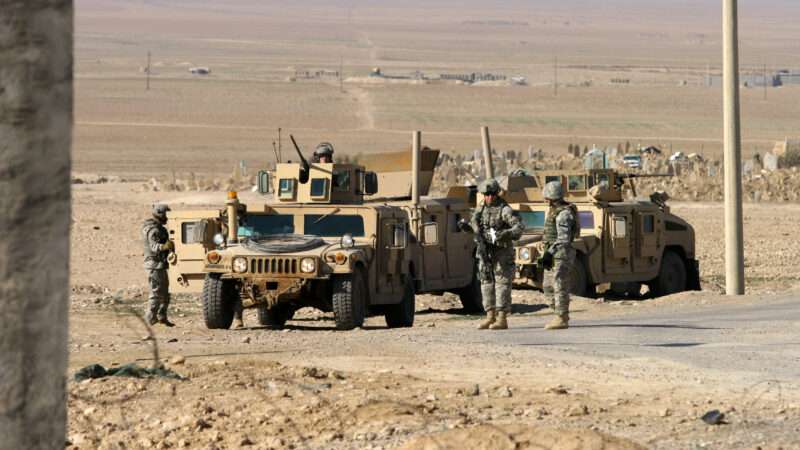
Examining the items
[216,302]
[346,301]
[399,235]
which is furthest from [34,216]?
[399,235]

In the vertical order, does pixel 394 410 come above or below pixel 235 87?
below

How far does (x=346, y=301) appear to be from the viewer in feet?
48.6

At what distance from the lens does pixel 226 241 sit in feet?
51.2

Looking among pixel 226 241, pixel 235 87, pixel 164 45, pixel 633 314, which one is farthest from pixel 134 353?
pixel 164 45

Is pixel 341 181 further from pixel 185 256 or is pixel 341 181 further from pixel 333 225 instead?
pixel 185 256

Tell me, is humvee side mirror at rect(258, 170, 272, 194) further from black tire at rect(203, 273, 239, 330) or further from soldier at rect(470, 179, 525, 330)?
soldier at rect(470, 179, 525, 330)

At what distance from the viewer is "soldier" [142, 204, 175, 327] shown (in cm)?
1559

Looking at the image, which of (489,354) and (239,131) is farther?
(239,131)

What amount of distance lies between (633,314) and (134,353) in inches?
274

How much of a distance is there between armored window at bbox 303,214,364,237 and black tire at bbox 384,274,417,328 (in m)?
0.93

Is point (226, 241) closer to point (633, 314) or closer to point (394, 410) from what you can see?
point (633, 314)

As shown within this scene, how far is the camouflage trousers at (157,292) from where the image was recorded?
51.4 feet

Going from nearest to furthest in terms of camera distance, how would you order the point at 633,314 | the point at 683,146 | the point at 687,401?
the point at 687,401 → the point at 633,314 → the point at 683,146

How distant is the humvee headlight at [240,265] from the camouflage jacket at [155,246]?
976 mm
